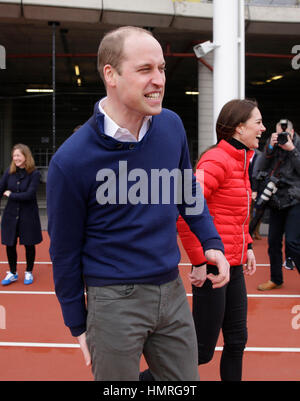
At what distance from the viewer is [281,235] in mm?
5301

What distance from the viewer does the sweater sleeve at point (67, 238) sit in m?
1.54

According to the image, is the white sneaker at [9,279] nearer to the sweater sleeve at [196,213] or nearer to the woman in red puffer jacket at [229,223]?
the woman in red puffer jacket at [229,223]

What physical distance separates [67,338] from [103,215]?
2637mm

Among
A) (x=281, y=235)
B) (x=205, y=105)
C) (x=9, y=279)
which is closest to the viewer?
(x=281, y=235)

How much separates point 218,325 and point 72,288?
3.73 ft

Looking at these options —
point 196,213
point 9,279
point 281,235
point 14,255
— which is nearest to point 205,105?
point 281,235

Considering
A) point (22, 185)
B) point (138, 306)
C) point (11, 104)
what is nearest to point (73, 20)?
point (22, 185)

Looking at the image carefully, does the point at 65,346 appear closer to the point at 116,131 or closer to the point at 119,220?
the point at 119,220

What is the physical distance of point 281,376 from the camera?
321cm

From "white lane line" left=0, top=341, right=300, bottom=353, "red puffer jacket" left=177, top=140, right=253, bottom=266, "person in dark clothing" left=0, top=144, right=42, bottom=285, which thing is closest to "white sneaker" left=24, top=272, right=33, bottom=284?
"person in dark clothing" left=0, top=144, right=42, bottom=285

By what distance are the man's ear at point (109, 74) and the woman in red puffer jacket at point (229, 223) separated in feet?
3.34

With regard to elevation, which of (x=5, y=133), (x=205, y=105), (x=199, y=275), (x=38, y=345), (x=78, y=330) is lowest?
(x=38, y=345)
